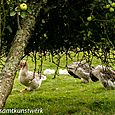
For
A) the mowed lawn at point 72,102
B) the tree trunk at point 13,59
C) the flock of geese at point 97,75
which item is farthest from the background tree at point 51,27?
the flock of geese at point 97,75

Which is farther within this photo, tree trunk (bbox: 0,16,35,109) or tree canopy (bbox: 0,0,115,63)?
tree canopy (bbox: 0,0,115,63)

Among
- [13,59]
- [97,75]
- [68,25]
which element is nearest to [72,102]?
[68,25]

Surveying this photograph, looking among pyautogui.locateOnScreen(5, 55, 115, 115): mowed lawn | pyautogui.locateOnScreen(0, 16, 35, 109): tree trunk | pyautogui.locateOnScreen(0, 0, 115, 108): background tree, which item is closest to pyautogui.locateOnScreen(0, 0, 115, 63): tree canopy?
pyautogui.locateOnScreen(0, 0, 115, 108): background tree

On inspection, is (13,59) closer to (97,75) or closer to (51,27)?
(51,27)

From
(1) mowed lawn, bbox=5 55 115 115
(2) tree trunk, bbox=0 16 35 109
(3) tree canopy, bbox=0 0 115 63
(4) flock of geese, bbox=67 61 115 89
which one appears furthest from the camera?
(4) flock of geese, bbox=67 61 115 89

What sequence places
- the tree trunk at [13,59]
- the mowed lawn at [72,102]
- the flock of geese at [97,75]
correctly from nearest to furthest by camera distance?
the tree trunk at [13,59], the mowed lawn at [72,102], the flock of geese at [97,75]

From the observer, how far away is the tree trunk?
349 cm

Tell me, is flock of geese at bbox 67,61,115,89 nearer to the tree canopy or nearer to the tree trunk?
the tree canopy

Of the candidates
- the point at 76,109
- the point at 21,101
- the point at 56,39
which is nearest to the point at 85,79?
the point at 21,101

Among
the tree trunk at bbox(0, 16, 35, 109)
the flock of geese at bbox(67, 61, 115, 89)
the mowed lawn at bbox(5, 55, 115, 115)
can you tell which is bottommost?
the flock of geese at bbox(67, 61, 115, 89)

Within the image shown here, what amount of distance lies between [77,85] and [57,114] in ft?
14.4

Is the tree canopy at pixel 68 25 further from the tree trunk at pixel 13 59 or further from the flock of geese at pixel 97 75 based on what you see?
the flock of geese at pixel 97 75

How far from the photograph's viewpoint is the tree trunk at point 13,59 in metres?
3.49

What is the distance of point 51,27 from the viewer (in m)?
4.65
